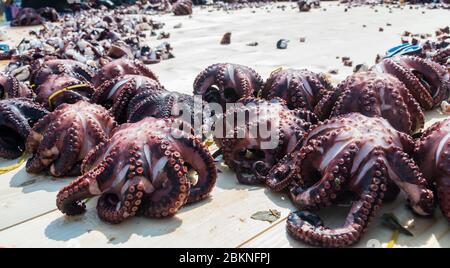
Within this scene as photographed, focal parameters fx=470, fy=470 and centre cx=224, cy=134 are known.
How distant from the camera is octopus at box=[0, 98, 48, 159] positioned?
527cm

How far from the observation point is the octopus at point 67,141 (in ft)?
15.0

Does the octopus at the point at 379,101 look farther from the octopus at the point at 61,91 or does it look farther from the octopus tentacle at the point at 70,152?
the octopus at the point at 61,91

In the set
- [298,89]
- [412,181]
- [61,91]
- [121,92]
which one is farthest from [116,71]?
[412,181]

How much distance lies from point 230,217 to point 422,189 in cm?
148

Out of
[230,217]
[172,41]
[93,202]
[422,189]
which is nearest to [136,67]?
[93,202]

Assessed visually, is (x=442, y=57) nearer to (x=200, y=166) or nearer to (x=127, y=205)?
(x=200, y=166)

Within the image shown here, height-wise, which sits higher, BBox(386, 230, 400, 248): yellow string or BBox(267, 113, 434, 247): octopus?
BBox(267, 113, 434, 247): octopus

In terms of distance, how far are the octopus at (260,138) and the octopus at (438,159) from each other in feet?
3.59

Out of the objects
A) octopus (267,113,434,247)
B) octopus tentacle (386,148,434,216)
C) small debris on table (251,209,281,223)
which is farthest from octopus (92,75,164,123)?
octopus tentacle (386,148,434,216)

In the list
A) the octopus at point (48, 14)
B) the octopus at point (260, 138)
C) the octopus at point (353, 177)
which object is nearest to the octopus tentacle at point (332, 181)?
the octopus at point (353, 177)

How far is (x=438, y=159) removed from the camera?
3520mm

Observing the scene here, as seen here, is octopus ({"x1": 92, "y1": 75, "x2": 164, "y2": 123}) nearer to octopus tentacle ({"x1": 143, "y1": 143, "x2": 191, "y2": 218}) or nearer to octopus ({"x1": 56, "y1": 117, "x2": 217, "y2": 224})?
octopus ({"x1": 56, "y1": 117, "x2": 217, "y2": 224})

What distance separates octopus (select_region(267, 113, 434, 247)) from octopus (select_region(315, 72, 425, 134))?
2.15 feet

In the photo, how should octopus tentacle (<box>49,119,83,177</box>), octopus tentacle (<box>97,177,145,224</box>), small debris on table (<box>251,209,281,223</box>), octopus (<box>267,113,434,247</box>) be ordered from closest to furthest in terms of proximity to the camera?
octopus (<box>267,113,434,247</box>) < octopus tentacle (<box>97,177,145,224</box>) < small debris on table (<box>251,209,281,223</box>) < octopus tentacle (<box>49,119,83,177</box>)
